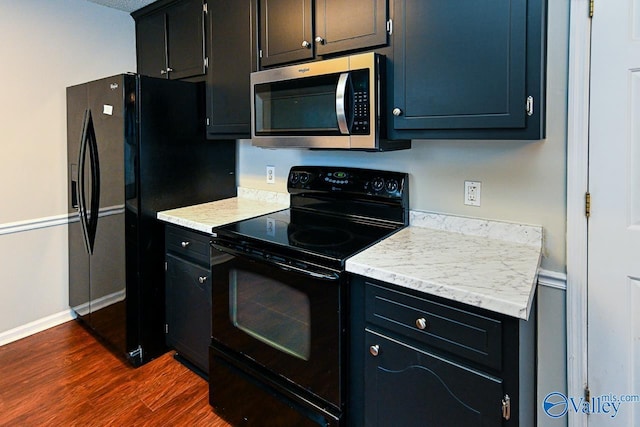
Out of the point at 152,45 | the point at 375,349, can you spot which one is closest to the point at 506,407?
the point at 375,349

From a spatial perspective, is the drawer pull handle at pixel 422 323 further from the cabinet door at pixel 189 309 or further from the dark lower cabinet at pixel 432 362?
the cabinet door at pixel 189 309

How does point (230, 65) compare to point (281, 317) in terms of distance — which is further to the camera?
point (230, 65)

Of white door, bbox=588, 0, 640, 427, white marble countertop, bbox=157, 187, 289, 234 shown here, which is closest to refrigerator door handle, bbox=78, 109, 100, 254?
white marble countertop, bbox=157, 187, 289, 234

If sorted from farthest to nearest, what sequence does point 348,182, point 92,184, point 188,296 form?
point 92,184 → point 188,296 → point 348,182

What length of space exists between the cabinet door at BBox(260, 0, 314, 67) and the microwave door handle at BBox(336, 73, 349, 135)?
0.32 metres

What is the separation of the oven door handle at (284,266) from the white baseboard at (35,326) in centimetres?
174

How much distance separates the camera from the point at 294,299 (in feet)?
5.25

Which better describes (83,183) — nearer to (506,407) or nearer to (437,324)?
(437,324)

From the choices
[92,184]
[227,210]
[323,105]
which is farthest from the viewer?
[92,184]

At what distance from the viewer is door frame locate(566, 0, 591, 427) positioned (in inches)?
55.6

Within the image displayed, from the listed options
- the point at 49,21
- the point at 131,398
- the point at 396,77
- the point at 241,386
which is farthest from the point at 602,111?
the point at 49,21

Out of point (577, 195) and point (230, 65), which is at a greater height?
point (230, 65)

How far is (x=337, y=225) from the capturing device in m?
1.98

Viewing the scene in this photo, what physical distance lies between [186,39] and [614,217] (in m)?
2.44
